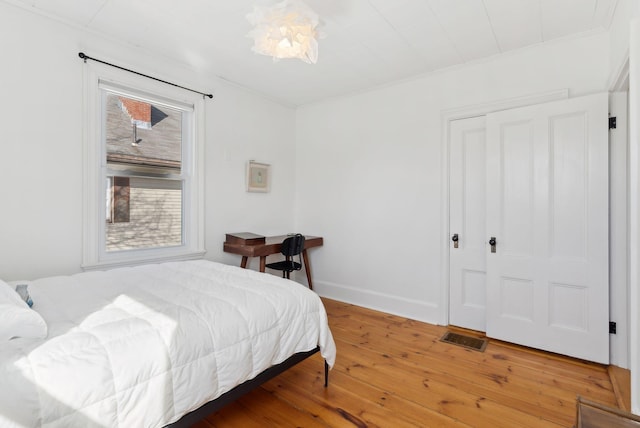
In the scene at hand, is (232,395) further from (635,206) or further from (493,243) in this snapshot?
(493,243)

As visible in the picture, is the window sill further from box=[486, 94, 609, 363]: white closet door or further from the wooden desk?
box=[486, 94, 609, 363]: white closet door

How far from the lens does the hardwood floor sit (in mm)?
1846

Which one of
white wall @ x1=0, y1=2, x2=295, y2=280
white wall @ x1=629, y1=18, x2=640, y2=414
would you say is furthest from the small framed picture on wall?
white wall @ x1=629, y1=18, x2=640, y2=414

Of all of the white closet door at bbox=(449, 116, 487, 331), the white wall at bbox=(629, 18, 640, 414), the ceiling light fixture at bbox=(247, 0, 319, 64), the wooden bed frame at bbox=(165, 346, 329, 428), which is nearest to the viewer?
the wooden bed frame at bbox=(165, 346, 329, 428)

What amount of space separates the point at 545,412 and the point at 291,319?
1.62 meters

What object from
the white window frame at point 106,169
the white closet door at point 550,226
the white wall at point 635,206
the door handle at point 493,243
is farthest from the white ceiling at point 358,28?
the door handle at point 493,243

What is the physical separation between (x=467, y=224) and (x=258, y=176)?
96.4 inches

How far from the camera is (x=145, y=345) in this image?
1263 millimetres

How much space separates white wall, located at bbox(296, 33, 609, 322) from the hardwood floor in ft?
2.68

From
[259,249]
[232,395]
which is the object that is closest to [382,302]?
[259,249]

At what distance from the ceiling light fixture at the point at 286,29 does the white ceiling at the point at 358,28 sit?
21 centimetres

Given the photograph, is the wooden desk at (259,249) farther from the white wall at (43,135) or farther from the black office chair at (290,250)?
the white wall at (43,135)

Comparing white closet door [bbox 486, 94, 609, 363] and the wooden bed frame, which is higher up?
white closet door [bbox 486, 94, 609, 363]

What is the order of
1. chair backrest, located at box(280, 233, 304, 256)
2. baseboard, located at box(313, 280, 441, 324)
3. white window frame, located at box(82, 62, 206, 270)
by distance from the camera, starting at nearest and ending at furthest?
white window frame, located at box(82, 62, 206, 270) < baseboard, located at box(313, 280, 441, 324) < chair backrest, located at box(280, 233, 304, 256)
